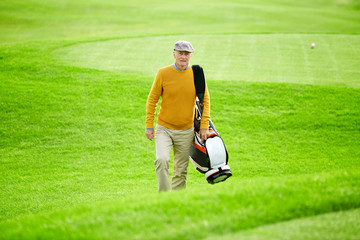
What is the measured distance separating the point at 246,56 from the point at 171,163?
19.9 feet

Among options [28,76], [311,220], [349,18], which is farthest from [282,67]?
[349,18]

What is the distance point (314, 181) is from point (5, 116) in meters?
8.36

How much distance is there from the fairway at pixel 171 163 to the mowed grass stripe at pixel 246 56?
0.19 feet

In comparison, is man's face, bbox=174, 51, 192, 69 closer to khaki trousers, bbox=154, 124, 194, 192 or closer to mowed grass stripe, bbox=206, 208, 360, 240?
khaki trousers, bbox=154, 124, 194, 192

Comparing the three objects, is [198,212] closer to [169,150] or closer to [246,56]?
[169,150]

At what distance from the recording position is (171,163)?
8836 millimetres

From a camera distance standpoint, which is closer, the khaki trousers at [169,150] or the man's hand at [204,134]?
the khaki trousers at [169,150]

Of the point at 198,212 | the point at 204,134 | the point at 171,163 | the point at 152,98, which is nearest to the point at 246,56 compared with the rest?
the point at 171,163

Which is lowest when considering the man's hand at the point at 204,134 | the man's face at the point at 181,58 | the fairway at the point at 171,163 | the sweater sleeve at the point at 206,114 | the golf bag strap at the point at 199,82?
the fairway at the point at 171,163

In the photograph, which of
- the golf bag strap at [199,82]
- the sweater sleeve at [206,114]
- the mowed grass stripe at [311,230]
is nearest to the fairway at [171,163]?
the mowed grass stripe at [311,230]

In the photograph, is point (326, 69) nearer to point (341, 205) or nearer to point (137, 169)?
point (137, 169)

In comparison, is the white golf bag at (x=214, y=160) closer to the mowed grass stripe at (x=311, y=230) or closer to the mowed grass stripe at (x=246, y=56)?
the mowed grass stripe at (x=311, y=230)

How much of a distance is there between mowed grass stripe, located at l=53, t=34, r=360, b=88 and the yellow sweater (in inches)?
220

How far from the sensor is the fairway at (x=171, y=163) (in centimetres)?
404
